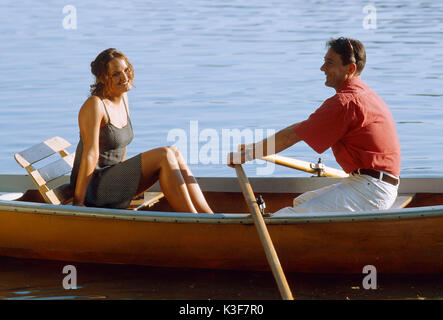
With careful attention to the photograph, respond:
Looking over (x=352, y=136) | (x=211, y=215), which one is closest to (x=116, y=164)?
(x=211, y=215)

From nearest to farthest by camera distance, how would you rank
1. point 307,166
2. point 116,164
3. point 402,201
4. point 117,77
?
point 117,77, point 116,164, point 402,201, point 307,166

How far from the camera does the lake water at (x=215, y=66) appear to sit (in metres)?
10.6

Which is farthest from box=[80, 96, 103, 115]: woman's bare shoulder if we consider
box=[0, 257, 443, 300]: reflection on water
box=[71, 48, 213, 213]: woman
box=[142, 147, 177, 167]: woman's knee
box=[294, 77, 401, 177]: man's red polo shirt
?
box=[294, 77, 401, 177]: man's red polo shirt

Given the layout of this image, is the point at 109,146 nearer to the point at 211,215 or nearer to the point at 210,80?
the point at 211,215

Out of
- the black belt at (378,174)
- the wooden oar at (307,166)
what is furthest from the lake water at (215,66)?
the black belt at (378,174)

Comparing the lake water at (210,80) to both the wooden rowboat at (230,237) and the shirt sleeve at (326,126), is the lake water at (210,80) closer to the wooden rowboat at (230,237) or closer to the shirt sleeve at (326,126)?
the wooden rowboat at (230,237)

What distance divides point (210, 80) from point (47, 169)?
8.58m

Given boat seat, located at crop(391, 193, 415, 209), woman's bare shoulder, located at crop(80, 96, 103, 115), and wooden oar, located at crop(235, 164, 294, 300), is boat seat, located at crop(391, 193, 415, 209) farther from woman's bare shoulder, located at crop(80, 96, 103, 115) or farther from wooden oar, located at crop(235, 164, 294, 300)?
woman's bare shoulder, located at crop(80, 96, 103, 115)

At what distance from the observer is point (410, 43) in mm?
17062

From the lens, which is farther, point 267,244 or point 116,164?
point 116,164

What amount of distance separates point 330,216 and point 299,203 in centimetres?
32

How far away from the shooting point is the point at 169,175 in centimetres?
525

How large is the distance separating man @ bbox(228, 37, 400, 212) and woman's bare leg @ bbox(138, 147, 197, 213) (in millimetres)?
487

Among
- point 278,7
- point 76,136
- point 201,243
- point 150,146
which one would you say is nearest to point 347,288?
point 201,243
